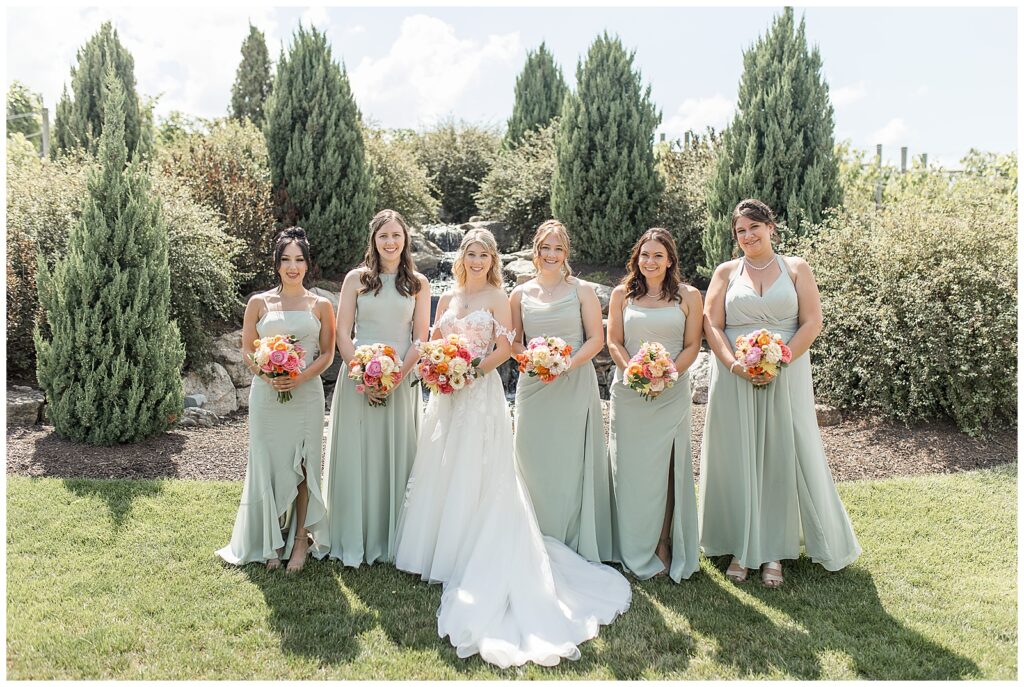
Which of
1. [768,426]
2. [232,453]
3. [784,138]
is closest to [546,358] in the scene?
[768,426]

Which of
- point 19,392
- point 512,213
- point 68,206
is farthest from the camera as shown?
point 512,213

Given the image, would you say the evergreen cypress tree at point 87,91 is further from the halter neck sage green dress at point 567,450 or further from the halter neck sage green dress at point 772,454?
the halter neck sage green dress at point 772,454

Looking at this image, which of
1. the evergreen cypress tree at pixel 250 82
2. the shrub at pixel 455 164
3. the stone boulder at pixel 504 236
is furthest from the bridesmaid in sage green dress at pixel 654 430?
the evergreen cypress tree at pixel 250 82

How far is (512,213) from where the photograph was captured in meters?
17.2

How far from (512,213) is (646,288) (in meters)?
12.3

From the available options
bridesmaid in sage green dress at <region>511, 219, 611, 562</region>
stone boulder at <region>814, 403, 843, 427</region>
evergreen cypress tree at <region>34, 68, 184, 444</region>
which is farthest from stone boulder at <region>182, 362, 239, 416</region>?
stone boulder at <region>814, 403, 843, 427</region>

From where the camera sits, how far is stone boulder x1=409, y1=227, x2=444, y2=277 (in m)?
15.3

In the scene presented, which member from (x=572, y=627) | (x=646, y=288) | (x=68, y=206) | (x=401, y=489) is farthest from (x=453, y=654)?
(x=68, y=206)

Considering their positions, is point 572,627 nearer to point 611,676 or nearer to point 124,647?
point 611,676

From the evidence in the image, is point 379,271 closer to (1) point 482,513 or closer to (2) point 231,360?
(1) point 482,513

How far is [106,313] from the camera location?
7809 mm

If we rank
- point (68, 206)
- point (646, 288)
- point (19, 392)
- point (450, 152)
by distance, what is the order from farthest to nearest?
point (450, 152) → point (68, 206) → point (19, 392) → point (646, 288)

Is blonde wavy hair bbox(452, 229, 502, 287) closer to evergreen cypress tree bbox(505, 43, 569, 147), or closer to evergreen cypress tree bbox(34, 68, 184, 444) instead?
evergreen cypress tree bbox(34, 68, 184, 444)

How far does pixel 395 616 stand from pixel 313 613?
513 millimetres
